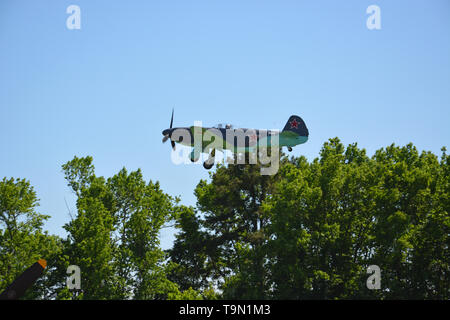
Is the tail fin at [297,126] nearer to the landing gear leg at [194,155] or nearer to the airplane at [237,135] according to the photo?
the airplane at [237,135]

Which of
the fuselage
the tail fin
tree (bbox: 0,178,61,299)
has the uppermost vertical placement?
the tail fin

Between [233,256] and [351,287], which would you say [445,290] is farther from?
[233,256]

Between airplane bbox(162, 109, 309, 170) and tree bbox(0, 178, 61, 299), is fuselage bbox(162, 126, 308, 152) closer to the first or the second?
airplane bbox(162, 109, 309, 170)

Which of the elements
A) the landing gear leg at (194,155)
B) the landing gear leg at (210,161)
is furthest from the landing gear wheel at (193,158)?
the landing gear leg at (210,161)

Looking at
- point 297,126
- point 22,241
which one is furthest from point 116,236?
point 297,126

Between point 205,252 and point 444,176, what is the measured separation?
2472 cm

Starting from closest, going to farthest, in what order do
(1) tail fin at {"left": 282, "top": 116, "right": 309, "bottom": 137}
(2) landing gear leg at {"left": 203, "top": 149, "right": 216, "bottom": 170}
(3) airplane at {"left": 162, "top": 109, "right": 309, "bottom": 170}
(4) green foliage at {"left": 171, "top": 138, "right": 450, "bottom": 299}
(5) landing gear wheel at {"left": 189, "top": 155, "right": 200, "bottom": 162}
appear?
(4) green foliage at {"left": 171, "top": 138, "right": 450, "bottom": 299}
(5) landing gear wheel at {"left": 189, "top": 155, "right": 200, "bottom": 162}
(3) airplane at {"left": 162, "top": 109, "right": 309, "bottom": 170}
(2) landing gear leg at {"left": 203, "top": 149, "right": 216, "bottom": 170}
(1) tail fin at {"left": 282, "top": 116, "right": 309, "bottom": 137}

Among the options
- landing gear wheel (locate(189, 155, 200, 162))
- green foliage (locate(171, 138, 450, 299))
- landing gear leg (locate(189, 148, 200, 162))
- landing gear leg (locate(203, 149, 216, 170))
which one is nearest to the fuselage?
landing gear leg (locate(203, 149, 216, 170))

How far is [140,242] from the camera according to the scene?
5028cm

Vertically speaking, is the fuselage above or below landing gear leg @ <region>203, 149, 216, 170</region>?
above

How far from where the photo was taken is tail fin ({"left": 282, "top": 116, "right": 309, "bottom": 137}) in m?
43.0

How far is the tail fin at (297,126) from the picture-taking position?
43.0 metres

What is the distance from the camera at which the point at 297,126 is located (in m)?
43.2
